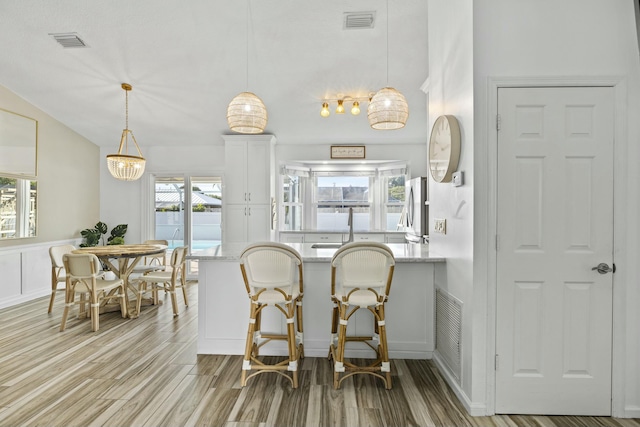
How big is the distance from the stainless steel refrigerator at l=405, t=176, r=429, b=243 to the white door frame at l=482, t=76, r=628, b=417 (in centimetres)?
Answer: 245

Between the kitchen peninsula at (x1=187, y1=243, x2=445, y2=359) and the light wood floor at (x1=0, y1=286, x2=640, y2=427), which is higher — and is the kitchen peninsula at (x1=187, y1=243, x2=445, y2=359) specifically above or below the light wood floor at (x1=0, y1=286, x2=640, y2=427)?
above

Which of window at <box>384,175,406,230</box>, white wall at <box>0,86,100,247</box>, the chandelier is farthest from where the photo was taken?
window at <box>384,175,406,230</box>

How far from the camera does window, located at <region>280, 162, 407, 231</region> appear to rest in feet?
19.9

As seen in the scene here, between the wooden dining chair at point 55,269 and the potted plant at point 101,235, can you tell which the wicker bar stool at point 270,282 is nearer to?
the wooden dining chair at point 55,269

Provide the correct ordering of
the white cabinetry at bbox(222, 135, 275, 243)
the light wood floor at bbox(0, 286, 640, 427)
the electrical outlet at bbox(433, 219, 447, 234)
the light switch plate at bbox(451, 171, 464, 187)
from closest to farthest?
the light wood floor at bbox(0, 286, 640, 427) < the light switch plate at bbox(451, 171, 464, 187) < the electrical outlet at bbox(433, 219, 447, 234) < the white cabinetry at bbox(222, 135, 275, 243)

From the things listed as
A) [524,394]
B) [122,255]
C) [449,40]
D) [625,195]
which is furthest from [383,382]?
[122,255]

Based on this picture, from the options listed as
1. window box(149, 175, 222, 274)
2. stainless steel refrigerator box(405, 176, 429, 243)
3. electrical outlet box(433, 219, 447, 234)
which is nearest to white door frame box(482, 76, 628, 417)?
electrical outlet box(433, 219, 447, 234)

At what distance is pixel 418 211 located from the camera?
4.84 meters

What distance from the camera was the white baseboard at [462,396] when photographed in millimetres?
2105

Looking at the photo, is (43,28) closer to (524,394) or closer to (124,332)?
(124,332)

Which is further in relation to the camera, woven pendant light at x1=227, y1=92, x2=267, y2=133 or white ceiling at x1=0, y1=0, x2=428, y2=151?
white ceiling at x1=0, y1=0, x2=428, y2=151

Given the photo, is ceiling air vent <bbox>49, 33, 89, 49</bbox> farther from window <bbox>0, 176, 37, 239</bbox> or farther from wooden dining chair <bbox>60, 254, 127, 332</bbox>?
wooden dining chair <bbox>60, 254, 127, 332</bbox>

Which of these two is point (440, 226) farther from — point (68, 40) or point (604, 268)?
point (68, 40)

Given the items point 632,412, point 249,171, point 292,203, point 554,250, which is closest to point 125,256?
point 249,171
